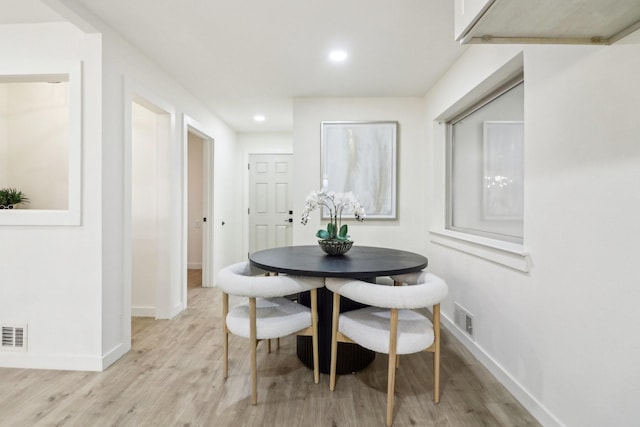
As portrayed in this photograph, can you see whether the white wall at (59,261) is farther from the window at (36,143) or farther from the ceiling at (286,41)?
the window at (36,143)

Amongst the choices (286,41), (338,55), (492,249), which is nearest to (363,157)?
(338,55)

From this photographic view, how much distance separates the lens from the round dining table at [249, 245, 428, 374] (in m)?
1.87

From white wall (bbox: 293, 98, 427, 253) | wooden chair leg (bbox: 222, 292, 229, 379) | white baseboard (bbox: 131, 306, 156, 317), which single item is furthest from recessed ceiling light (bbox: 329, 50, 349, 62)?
white baseboard (bbox: 131, 306, 156, 317)

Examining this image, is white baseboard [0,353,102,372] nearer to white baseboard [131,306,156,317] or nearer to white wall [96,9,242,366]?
white wall [96,9,242,366]

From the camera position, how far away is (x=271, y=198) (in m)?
5.61

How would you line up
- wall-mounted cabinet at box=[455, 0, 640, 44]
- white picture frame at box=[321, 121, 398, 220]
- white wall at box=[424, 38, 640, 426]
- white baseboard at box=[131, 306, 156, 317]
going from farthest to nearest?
white picture frame at box=[321, 121, 398, 220]
white baseboard at box=[131, 306, 156, 317]
white wall at box=[424, 38, 640, 426]
wall-mounted cabinet at box=[455, 0, 640, 44]

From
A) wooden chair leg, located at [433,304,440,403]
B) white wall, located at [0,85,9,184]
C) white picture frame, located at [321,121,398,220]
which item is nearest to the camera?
wooden chair leg, located at [433,304,440,403]

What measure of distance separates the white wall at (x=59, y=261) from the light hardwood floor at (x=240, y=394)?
19cm

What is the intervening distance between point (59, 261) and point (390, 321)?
222 cm

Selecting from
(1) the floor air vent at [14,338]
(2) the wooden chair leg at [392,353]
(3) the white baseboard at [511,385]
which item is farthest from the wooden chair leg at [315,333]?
(1) the floor air vent at [14,338]

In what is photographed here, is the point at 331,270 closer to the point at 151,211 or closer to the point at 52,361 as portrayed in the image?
the point at 52,361

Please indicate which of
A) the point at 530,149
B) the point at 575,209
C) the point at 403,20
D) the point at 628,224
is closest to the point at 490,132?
the point at 530,149

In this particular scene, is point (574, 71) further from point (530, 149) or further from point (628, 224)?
point (628, 224)

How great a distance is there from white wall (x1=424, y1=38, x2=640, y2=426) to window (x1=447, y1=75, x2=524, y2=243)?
339mm
